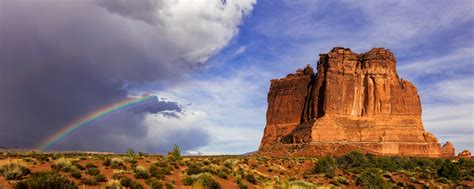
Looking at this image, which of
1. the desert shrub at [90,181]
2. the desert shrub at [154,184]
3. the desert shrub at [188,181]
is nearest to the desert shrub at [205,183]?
the desert shrub at [188,181]

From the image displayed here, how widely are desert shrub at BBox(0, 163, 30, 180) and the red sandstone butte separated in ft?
254

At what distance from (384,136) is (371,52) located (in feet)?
78.4

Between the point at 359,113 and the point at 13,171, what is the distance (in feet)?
327

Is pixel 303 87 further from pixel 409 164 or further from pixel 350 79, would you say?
pixel 409 164

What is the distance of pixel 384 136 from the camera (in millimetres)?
98000

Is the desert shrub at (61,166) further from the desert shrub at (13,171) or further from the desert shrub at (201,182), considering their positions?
the desert shrub at (201,182)

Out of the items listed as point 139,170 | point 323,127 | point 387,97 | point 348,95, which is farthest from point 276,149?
point 139,170

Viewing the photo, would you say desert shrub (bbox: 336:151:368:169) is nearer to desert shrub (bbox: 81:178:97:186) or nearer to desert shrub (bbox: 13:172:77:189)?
desert shrub (bbox: 81:178:97:186)

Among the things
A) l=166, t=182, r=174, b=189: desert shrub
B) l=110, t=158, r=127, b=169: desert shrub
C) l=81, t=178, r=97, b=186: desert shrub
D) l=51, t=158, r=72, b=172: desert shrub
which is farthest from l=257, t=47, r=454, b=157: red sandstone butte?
l=81, t=178, r=97, b=186: desert shrub

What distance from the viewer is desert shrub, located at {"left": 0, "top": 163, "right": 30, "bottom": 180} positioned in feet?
54.0

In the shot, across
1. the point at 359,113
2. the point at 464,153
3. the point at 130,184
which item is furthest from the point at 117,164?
the point at 464,153

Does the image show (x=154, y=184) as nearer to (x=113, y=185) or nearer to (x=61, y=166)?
(x=113, y=185)

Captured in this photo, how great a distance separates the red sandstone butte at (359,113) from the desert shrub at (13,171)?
254ft

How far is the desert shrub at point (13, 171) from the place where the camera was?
54.0 ft
